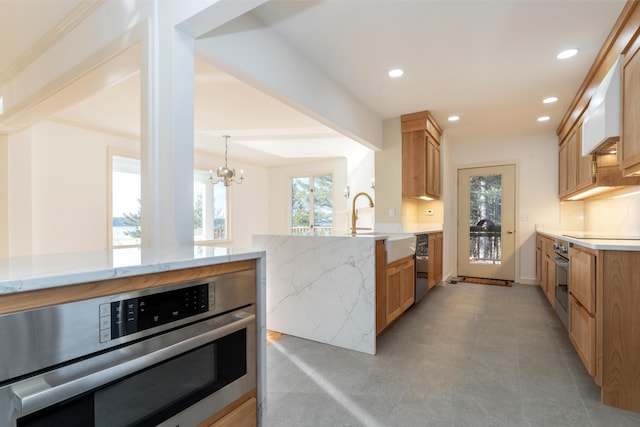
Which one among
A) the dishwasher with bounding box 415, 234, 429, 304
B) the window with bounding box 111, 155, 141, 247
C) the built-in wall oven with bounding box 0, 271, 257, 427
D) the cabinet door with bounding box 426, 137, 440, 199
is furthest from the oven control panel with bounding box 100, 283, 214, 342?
the window with bounding box 111, 155, 141, 247

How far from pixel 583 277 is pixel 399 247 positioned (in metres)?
1.36

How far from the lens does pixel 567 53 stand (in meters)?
2.76

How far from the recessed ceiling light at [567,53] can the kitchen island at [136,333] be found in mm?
3182

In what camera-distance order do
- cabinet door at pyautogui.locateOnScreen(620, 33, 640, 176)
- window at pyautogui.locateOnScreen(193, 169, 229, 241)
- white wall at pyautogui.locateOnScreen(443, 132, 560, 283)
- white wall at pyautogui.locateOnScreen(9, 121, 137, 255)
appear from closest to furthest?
cabinet door at pyautogui.locateOnScreen(620, 33, 640, 176)
white wall at pyautogui.locateOnScreen(9, 121, 137, 255)
white wall at pyautogui.locateOnScreen(443, 132, 560, 283)
window at pyautogui.locateOnScreen(193, 169, 229, 241)

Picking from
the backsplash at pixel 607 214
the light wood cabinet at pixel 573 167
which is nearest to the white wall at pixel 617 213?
the backsplash at pixel 607 214

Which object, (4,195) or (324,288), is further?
(4,195)

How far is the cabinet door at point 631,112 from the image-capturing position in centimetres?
188

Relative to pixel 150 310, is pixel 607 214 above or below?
above

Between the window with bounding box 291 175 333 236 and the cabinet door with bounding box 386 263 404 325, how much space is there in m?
3.93

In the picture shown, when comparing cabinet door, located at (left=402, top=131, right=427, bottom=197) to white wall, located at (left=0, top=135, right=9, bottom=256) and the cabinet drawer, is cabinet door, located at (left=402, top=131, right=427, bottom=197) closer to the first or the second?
the cabinet drawer

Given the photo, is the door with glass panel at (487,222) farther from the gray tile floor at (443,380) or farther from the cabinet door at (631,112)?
the cabinet door at (631,112)

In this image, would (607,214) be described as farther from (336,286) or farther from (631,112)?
(336,286)

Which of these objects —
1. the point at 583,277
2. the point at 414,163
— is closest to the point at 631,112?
the point at 583,277

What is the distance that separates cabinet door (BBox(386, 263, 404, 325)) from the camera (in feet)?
9.38
